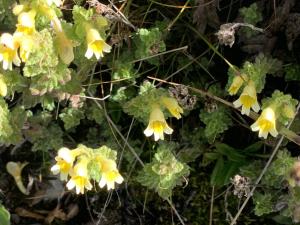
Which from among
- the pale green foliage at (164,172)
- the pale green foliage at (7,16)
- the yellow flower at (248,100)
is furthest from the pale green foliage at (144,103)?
the pale green foliage at (7,16)

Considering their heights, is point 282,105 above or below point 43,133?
above

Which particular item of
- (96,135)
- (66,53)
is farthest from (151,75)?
(66,53)

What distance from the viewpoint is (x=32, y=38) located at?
1.78 m

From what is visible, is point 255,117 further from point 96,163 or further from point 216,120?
point 96,163

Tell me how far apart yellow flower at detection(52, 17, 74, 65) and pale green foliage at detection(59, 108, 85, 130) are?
348mm

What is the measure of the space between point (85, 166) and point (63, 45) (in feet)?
1.19

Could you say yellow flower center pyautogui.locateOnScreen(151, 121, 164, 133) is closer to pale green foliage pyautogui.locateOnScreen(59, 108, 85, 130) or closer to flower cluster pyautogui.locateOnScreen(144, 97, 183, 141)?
flower cluster pyautogui.locateOnScreen(144, 97, 183, 141)

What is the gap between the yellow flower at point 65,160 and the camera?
1794mm

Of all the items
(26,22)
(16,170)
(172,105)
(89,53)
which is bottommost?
(16,170)

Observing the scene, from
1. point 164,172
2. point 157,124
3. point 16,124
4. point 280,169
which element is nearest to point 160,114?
point 157,124

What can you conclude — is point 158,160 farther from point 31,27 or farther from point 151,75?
point 31,27

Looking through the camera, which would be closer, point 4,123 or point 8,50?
point 8,50

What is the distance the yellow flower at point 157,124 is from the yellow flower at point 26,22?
1.41ft

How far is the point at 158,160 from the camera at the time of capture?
1968 millimetres
